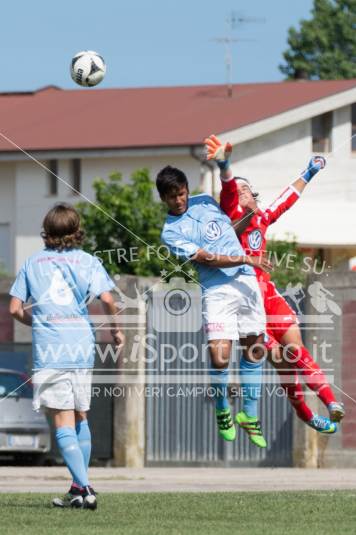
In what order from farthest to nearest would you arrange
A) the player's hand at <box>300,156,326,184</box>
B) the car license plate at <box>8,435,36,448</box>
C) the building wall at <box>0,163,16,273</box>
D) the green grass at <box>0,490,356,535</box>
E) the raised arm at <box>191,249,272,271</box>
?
the building wall at <box>0,163,16,273</box> < the car license plate at <box>8,435,36,448</box> < the player's hand at <box>300,156,326,184</box> < the raised arm at <box>191,249,272,271</box> < the green grass at <box>0,490,356,535</box>

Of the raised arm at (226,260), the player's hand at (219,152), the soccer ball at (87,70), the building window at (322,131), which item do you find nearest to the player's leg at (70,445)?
the raised arm at (226,260)

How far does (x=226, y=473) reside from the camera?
18.7 meters

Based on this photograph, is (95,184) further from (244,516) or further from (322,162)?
(244,516)

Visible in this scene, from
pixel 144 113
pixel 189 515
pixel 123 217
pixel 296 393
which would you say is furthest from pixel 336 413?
pixel 144 113

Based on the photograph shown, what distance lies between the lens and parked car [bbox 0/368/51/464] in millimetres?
19938

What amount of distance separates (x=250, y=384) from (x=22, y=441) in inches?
329

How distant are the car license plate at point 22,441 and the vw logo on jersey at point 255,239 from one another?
339 inches

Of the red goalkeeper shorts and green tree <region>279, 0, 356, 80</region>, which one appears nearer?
the red goalkeeper shorts

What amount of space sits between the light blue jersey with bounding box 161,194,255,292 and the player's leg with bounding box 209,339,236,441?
0.50 meters

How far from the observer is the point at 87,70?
13992mm

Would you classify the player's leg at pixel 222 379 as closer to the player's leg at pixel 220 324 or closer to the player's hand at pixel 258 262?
the player's leg at pixel 220 324

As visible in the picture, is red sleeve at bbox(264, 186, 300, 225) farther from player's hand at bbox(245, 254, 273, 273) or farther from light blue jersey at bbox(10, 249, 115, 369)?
light blue jersey at bbox(10, 249, 115, 369)

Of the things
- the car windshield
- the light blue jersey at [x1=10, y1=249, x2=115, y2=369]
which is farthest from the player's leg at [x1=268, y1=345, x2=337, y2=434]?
the car windshield

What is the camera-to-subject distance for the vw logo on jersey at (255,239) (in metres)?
12.1
